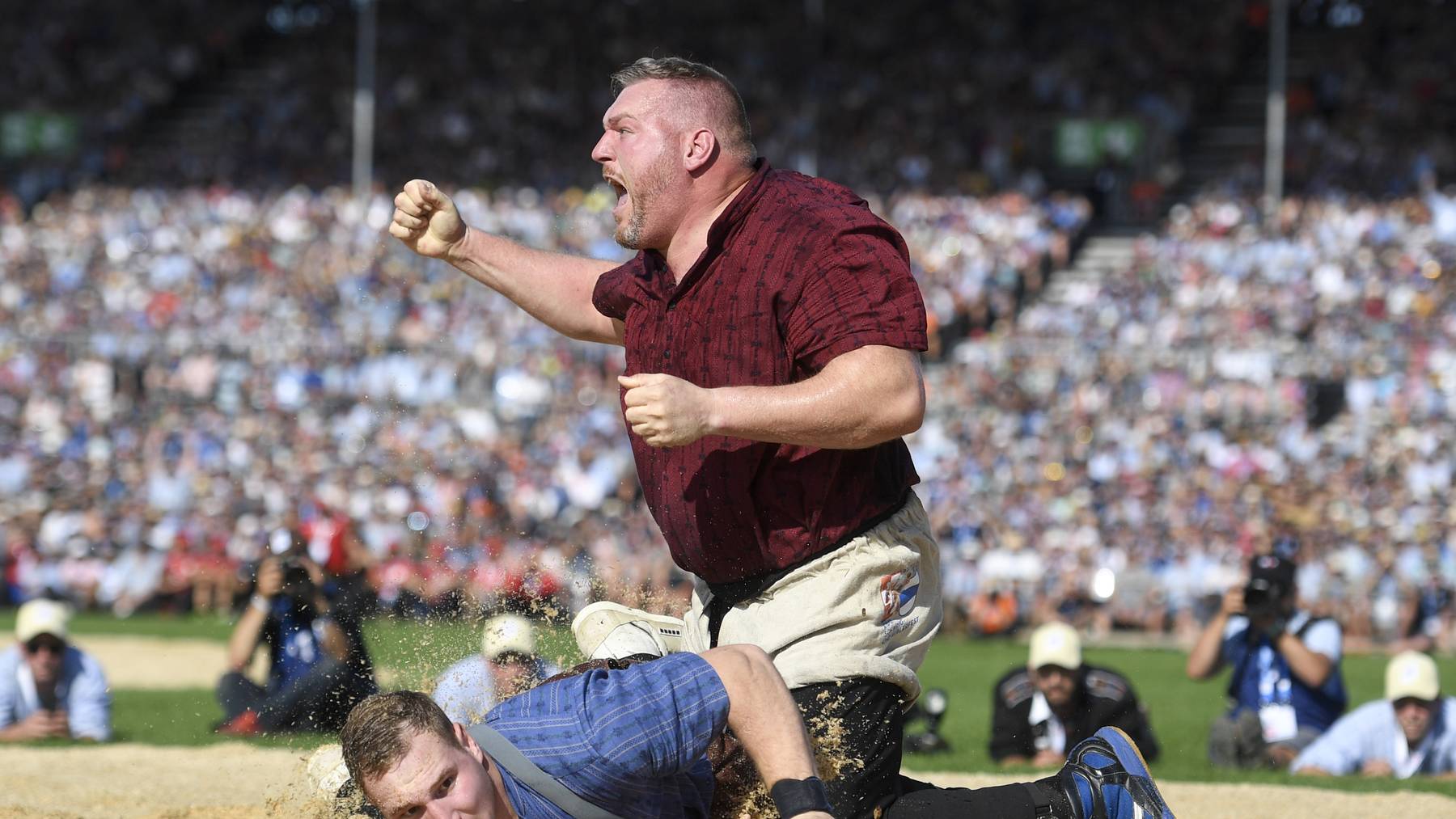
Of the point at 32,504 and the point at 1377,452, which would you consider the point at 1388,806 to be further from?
the point at 32,504

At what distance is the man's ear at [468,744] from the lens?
358 centimetres

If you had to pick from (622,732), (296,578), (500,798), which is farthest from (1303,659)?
Result: (500,798)

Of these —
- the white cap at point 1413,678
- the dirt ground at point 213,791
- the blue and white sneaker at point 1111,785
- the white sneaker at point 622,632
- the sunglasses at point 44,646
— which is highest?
the white sneaker at point 622,632

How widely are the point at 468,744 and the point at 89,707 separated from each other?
6987mm

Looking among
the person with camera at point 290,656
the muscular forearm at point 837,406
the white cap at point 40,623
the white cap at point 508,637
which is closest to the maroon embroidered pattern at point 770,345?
the muscular forearm at point 837,406

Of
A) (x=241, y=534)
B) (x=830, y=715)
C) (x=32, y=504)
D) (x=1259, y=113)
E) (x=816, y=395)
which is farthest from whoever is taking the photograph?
(x=1259, y=113)

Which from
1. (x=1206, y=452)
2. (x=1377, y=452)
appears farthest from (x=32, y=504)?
(x=1377, y=452)

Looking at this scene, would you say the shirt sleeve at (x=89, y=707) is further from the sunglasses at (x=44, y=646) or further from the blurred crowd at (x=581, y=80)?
the blurred crowd at (x=581, y=80)

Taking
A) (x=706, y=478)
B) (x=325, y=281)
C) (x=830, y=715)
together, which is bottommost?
(x=830, y=715)

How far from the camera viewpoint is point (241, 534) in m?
19.6

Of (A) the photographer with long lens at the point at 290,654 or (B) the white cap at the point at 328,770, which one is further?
(A) the photographer with long lens at the point at 290,654

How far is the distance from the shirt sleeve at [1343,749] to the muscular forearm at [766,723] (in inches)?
229

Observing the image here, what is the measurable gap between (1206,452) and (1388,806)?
41.2 feet

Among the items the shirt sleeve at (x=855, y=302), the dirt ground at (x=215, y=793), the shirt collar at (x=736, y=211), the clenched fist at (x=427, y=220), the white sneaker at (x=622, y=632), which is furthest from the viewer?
the dirt ground at (x=215, y=793)
